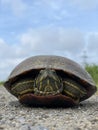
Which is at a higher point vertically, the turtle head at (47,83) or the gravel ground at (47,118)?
the turtle head at (47,83)

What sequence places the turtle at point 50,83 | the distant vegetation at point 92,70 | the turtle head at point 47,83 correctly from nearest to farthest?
the turtle head at point 47,83, the turtle at point 50,83, the distant vegetation at point 92,70

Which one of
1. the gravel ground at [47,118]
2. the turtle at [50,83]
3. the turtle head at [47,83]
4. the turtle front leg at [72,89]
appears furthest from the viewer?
the turtle front leg at [72,89]

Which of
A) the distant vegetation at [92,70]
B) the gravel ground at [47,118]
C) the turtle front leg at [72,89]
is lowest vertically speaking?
the gravel ground at [47,118]

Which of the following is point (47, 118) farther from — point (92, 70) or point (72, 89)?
point (92, 70)

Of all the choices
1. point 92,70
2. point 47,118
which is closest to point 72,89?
point 47,118

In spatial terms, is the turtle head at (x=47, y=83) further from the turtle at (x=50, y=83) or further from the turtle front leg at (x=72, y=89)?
the turtle front leg at (x=72, y=89)

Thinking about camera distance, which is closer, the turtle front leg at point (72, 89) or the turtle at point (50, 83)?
the turtle at point (50, 83)

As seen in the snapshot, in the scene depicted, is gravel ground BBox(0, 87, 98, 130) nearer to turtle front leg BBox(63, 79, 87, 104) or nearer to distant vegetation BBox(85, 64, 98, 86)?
turtle front leg BBox(63, 79, 87, 104)

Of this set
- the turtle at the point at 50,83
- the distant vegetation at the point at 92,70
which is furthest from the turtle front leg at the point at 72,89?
the distant vegetation at the point at 92,70
